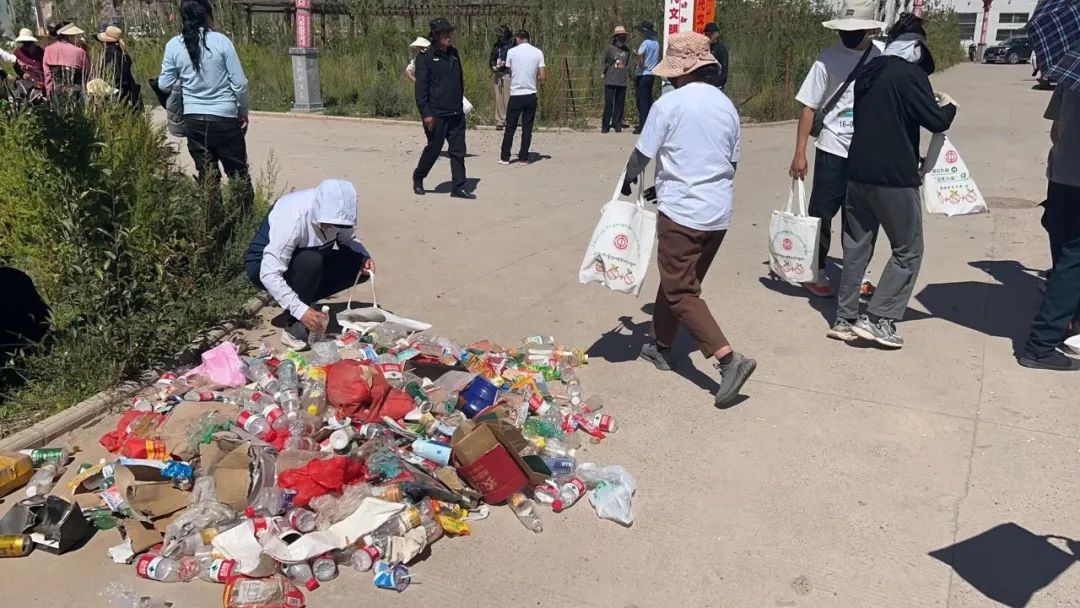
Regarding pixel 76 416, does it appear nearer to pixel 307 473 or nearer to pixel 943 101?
pixel 307 473

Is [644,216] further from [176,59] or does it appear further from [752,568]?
[176,59]

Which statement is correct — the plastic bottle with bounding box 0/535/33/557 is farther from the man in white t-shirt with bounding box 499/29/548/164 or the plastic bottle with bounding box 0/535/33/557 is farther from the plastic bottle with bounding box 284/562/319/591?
the man in white t-shirt with bounding box 499/29/548/164

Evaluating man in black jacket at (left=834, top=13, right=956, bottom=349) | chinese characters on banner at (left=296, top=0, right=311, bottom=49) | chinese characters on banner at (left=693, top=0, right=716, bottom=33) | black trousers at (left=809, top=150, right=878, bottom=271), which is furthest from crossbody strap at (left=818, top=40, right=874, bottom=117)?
chinese characters on banner at (left=296, top=0, right=311, bottom=49)

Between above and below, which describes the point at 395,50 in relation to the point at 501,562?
above

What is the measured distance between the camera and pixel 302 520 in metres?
3.45

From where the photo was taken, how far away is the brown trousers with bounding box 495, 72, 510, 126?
49.9ft

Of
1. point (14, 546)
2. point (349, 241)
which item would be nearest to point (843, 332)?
point (349, 241)

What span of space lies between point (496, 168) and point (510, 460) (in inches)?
346

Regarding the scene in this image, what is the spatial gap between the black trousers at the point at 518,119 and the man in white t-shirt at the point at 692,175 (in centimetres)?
776

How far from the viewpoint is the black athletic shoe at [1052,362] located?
5051mm

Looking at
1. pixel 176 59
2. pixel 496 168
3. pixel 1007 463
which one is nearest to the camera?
pixel 1007 463

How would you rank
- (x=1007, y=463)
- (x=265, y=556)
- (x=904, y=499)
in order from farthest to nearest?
(x=1007, y=463), (x=904, y=499), (x=265, y=556)

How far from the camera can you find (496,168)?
12078mm

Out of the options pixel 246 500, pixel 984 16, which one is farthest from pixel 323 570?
pixel 984 16
